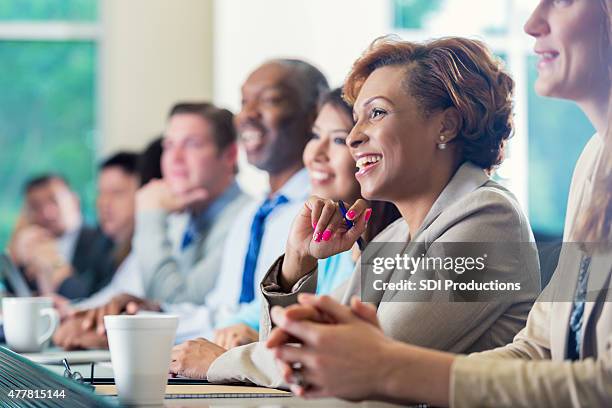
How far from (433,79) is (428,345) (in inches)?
14.0

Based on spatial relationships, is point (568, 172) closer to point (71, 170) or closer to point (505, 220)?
point (505, 220)

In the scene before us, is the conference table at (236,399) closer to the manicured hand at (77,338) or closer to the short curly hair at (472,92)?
the short curly hair at (472,92)

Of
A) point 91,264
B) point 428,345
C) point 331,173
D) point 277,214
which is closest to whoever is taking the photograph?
point 428,345

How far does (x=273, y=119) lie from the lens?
2.12 metres

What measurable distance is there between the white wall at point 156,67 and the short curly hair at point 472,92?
9.75ft

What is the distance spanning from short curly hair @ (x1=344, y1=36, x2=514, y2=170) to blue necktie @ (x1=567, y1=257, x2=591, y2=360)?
0.24 meters

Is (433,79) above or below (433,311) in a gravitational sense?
above

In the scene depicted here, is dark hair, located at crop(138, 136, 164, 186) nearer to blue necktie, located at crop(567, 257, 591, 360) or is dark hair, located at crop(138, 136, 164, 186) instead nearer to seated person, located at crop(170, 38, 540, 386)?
seated person, located at crop(170, 38, 540, 386)

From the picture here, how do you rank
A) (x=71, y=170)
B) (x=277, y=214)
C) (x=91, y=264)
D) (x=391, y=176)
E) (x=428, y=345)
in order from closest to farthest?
(x=428, y=345) → (x=391, y=176) → (x=277, y=214) → (x=91, y=264) → (x=71, y=170)

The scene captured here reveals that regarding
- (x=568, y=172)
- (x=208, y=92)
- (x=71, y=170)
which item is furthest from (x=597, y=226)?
(x=71, y=170)

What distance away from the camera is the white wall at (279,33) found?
282 cm

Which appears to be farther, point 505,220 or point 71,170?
point 71,170

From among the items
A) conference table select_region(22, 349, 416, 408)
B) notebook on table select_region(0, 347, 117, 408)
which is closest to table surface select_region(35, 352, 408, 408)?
conference table select_region(22, 349, 416, 408)

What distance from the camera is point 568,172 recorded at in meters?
Result: 1.22
